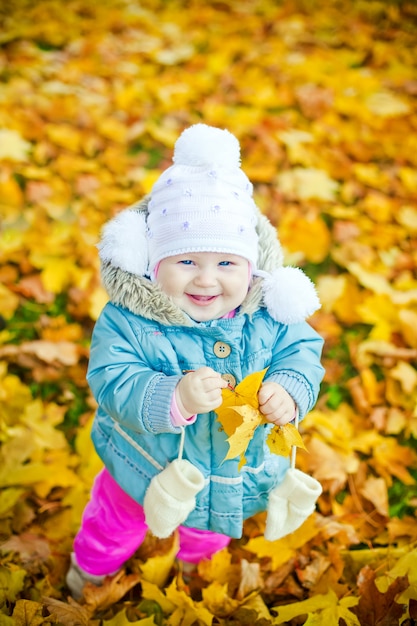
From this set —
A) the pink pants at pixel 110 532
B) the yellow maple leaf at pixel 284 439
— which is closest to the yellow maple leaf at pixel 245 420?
the yellow maple leaf at pixel 284 439

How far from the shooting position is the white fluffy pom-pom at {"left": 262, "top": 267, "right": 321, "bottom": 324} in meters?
1.46

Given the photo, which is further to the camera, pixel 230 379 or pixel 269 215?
pixel 269 215

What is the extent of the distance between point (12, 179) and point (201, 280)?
2.25 metres

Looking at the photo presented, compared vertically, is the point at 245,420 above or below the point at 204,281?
below

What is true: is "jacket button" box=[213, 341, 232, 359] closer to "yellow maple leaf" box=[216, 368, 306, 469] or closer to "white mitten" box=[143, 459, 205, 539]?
"yellow maple leaf" box=[216, 368, 306, 469]

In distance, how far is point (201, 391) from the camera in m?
1.24

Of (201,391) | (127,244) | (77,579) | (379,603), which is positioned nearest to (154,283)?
(127,244)

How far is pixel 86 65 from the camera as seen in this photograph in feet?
14.7

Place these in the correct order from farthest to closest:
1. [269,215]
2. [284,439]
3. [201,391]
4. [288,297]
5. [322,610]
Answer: [269,215]
[322,610]
[288,297]
[284,439]
[201,391]

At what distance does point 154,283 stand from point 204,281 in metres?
0.13

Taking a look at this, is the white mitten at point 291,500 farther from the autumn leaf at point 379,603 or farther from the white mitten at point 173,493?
the autumn leaf at point 379,603

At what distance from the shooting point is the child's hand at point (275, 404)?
4.34 feet

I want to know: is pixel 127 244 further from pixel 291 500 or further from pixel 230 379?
pixel 291 500

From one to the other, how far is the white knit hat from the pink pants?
69cm
